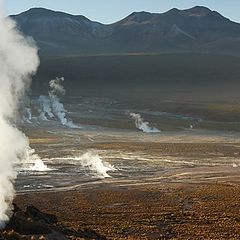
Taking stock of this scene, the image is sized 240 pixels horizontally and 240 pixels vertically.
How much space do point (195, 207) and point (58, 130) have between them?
41.3 meters

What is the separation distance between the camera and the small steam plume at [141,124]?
6912 centimetres

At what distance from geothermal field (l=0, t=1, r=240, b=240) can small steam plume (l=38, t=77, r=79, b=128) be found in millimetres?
296

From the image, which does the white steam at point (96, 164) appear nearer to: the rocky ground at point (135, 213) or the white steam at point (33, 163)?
the white steam at point (33, 163)

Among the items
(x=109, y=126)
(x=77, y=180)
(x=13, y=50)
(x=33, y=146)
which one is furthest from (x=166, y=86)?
(x=13, y=50)

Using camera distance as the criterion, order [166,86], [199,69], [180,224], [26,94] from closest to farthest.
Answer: [180,224]
[26,94]
[166,86]
[199,69]

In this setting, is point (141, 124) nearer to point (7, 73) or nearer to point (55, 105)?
point (55, 105)

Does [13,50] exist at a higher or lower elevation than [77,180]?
higher

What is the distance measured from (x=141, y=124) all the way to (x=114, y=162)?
29.3 m

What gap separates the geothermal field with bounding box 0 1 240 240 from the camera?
2473cm

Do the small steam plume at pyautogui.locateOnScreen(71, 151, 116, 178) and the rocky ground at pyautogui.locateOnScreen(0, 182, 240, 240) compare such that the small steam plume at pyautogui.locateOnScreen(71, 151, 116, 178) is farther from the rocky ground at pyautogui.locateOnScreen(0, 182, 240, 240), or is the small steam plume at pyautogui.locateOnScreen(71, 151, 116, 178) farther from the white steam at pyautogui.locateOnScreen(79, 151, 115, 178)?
the rocky ground at pyautogui.locateOnScreen(0, 182, 240, 240)

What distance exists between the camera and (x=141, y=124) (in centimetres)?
7400

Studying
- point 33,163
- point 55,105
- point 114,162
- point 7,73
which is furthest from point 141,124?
point 7,73

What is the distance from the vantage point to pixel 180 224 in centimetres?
2591

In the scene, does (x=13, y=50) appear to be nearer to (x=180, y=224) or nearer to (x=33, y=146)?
(x=180, y=224)
